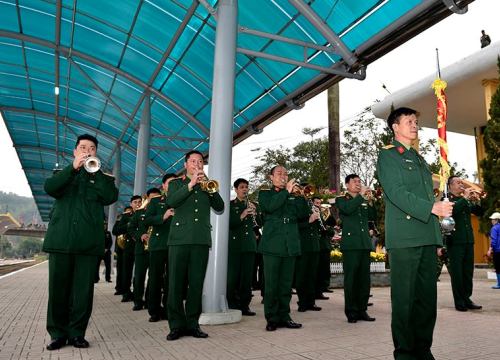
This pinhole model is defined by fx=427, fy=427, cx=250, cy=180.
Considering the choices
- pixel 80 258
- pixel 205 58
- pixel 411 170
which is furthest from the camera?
pixel 205 58

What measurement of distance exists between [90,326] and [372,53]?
658 centimetres

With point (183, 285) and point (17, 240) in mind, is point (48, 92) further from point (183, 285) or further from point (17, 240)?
point (17, 240)

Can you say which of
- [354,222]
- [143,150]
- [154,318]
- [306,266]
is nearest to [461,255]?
[354,222]

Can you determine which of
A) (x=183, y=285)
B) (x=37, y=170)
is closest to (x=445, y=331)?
(x=183, y=285)

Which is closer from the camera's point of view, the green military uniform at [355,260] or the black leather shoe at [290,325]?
the black leather shoe at [290,325]

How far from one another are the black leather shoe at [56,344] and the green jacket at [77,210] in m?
0.86

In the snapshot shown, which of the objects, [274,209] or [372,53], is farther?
[372,53]

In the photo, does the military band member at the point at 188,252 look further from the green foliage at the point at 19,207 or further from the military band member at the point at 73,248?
the green foliage at the point at 19,207

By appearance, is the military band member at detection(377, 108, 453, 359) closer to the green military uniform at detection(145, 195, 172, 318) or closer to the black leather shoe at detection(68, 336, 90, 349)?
the black leather shoe at detection(68, 336, 90, 349)

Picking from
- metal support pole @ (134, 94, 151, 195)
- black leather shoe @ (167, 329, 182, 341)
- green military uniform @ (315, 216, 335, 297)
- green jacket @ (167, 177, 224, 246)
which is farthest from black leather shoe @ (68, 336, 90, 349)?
metal support pole @ (134, 94, 151, 195)

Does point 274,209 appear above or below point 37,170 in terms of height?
below

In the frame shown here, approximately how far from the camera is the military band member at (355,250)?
5.84 meters

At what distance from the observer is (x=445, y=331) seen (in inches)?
198

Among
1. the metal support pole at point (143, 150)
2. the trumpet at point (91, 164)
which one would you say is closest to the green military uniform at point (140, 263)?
the trumpet at point (91, 164)
